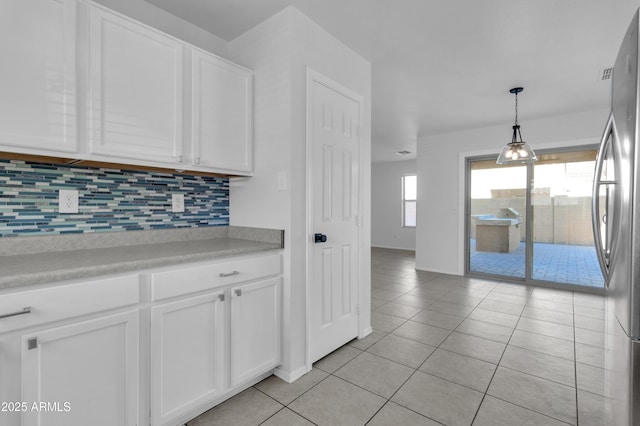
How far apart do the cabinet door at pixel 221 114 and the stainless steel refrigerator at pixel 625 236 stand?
1.95m

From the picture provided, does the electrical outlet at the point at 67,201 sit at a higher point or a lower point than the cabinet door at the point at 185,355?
higher

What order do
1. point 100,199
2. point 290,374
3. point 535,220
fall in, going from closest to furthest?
point 100,199, point 290,374, point 535,220

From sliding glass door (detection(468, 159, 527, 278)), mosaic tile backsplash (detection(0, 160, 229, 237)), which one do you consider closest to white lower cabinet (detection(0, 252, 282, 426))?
mosaic tile backsplash (detection(0, 160, 229, 237))

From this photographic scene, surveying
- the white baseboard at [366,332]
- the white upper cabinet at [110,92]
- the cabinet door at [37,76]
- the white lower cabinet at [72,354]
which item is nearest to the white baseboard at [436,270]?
the white baseboard at [366,332]

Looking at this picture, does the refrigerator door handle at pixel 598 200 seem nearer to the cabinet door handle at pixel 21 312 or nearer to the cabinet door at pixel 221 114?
the cabinet door at pixel 221 114

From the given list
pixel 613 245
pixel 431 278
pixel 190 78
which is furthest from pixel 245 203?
pixel 431 278

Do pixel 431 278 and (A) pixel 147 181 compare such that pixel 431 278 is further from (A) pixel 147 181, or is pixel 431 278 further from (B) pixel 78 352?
(B) pixel 78 352

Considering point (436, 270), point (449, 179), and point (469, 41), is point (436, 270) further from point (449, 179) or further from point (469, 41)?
point (469, 41)

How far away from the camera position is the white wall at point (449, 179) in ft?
15.2

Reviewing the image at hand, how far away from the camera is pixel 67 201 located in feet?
5.52

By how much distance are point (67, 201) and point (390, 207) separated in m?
8.03

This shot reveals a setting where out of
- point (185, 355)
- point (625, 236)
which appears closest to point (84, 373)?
point (185, 355)

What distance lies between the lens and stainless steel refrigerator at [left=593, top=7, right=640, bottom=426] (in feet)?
3.19

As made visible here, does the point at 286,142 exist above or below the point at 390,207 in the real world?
above
